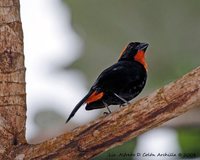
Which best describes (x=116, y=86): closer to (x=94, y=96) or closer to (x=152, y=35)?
(x=94, y=96)

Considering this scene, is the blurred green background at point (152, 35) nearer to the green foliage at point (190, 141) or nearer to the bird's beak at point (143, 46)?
the green foliage at point (190, 141)

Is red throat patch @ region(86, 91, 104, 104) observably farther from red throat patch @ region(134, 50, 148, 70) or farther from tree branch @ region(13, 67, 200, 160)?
red throat patch @ region(134, 50, 148, 70)

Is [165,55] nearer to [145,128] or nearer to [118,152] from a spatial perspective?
[118,152]

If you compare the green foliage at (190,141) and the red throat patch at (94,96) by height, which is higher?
the red throat patch at (94,96)

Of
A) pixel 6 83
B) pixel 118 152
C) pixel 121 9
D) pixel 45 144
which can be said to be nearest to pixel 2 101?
pixel 6 83

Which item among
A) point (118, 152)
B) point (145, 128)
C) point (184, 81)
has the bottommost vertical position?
point (118, 152)

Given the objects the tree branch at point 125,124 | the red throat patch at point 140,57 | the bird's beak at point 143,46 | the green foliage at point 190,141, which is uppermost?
the bird's beak at point 143,46

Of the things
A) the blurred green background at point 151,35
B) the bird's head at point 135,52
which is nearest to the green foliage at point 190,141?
the blurred green background at point 151,35
